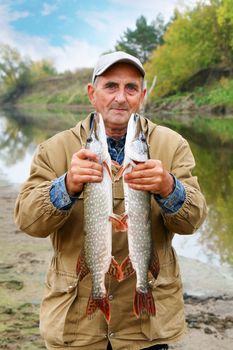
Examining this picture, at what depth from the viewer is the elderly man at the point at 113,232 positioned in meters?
2.79

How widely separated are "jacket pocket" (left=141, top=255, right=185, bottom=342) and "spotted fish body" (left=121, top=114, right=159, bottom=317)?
16 centimetres

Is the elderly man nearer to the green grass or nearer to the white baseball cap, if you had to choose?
the white baseball cap

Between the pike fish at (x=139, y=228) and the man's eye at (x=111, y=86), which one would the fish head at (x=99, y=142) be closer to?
the pike fish at (x=139, y=228)

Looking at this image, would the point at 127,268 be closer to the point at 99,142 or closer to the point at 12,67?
the point at 99,142

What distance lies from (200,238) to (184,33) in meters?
46.8

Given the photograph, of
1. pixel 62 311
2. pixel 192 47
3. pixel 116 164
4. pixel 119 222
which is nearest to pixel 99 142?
pixel 116 164

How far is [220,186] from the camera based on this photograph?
1237 centimetres

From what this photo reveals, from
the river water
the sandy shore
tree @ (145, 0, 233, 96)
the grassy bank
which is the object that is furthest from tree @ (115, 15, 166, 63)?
the sandy shore

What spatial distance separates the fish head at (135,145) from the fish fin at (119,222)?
33 centimetres

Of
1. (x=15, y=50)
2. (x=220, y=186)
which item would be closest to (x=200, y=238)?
(x=220, y=186)

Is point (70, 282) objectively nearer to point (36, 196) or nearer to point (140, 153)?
point (36, 196)

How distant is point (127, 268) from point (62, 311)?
1.57ft

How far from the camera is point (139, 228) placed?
269 centimetres

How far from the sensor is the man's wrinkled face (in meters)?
3.03
